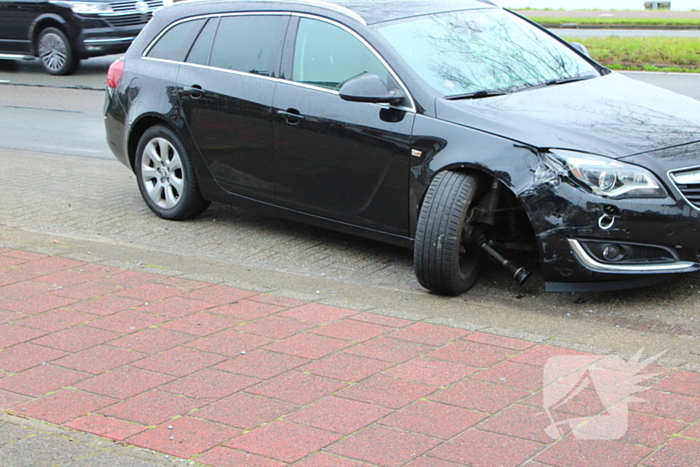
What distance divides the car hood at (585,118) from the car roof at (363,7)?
0.96 m

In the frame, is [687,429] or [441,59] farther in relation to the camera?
[441,59]

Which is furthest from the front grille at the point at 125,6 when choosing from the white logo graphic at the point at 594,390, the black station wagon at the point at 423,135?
the white logo graphic at the point at 594,390

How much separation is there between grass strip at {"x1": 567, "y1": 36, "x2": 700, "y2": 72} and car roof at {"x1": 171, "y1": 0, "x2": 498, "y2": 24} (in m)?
11.1

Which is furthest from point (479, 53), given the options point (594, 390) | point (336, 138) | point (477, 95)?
point (594, 390)

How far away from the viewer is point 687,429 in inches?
140

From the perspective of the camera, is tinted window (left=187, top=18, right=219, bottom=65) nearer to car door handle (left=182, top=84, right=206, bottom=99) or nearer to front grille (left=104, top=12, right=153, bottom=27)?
car door handle (left=182, top=84, right=206, bottom=99)

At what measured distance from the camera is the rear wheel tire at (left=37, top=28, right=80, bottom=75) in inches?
Answer: 656

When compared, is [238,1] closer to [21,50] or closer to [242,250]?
[242,250]

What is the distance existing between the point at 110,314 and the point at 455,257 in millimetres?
1905

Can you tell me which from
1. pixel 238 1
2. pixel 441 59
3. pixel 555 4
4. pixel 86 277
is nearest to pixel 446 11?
pixel 441 59

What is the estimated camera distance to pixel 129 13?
16.7 m

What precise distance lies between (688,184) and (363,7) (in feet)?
8.06

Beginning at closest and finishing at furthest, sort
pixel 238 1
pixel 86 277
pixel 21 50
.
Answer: pixel 86 277 → pixel 238 1 → pixel 21 50

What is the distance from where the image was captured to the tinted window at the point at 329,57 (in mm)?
5887
